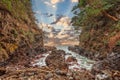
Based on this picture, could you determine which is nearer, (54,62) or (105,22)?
(54,62)

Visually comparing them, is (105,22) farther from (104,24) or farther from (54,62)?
(54,62)

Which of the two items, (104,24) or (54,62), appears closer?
(54,62)

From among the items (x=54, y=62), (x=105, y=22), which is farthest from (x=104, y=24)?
(x=54, y=62)

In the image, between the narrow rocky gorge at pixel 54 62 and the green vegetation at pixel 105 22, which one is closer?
the narrow rocky gorge at pixel 54 62

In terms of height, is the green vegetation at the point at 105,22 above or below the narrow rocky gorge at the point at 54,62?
above

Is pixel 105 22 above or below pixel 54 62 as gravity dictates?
above

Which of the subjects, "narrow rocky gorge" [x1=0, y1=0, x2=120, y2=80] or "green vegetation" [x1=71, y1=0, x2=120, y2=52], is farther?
"green vegetation" [x1=71, y1=0, x2=120, y2=52]

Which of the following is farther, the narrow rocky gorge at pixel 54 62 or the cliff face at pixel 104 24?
the cliff face at pixel 104 24

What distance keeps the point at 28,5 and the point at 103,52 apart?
25759 millimetres

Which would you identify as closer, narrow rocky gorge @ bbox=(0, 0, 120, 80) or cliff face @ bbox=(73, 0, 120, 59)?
narrow rocky gorge @ bbox=(0, 0, 120, 80)

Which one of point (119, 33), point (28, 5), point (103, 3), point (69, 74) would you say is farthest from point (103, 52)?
point (28, 5)

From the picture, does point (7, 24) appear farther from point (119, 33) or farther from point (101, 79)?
point (101, 79)

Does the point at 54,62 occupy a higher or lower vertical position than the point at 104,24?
lower

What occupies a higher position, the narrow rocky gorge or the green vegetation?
the green vegetation
